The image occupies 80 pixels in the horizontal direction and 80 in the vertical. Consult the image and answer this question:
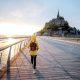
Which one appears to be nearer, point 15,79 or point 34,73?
point 15,79

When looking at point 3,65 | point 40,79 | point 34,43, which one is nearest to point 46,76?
point 40,79

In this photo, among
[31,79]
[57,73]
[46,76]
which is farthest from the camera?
[57,73]

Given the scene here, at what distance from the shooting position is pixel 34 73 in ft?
42.4

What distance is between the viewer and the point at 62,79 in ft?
37.4

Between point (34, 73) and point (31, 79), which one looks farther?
point (34, 73)

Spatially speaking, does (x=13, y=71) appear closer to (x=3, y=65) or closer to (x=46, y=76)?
(x=3, y=65)

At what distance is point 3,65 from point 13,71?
67cm

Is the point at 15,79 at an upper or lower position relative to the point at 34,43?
lower

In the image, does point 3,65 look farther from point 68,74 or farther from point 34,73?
point 68,74

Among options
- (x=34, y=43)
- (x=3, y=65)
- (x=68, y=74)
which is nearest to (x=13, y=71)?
(x=3, y=65)

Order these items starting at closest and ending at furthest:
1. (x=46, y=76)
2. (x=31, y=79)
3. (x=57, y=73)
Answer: (x=31, y=79) < (x=46, y=76) < (x=57, y=73)

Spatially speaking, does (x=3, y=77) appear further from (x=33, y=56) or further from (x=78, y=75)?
(x=78, y=75)

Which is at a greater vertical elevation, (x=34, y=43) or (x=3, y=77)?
(x=34, y=43)

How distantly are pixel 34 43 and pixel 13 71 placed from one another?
171 centimetres
